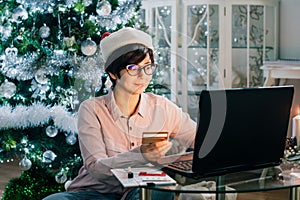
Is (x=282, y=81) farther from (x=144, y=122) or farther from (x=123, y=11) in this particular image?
(x=144, y=122)

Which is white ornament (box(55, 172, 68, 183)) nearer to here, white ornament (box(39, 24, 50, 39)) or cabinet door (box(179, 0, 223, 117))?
white ornament (box(39, 24, 50, 39))

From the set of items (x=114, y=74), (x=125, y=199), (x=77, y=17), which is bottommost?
(x=125, y=199)

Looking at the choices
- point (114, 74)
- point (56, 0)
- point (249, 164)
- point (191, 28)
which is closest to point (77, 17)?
point (56, 0)

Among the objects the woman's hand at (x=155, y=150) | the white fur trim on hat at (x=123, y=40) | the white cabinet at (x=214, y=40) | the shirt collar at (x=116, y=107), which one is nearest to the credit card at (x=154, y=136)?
the woman's hand at (x=155, y=150)

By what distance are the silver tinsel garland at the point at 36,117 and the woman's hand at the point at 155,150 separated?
4.52ft

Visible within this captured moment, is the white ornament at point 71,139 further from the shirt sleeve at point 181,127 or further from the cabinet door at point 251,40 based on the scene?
the cabinet door at point 251,40

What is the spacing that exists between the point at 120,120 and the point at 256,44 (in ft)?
8.01

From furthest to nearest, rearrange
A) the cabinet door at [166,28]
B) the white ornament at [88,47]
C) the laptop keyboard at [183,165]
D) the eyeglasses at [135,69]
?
the cabinet door at [166,28] → the white ornament at [88,47] → the eyeglasses at [135,69] → the laptop keyboard at [183,165]

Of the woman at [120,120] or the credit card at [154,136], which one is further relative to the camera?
the woman at [120,120]

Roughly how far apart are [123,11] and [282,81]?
5.36ft

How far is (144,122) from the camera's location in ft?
7.20

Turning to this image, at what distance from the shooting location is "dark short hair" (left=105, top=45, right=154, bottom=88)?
2145 mm

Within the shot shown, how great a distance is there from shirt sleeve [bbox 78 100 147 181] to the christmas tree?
969 mm

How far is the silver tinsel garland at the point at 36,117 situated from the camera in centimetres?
321
